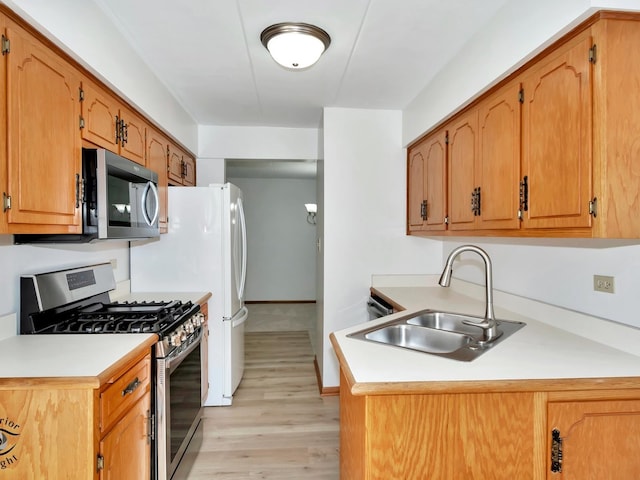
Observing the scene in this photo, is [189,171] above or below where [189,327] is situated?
above

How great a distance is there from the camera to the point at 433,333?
1897 millimetres

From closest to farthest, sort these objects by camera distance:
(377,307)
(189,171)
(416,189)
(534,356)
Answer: (534,356)
(377,307)
(416,189)
(189,171)

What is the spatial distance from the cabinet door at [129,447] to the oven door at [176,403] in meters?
0.08

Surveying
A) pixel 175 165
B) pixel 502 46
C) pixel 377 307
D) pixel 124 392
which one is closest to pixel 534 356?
pixel 502 46

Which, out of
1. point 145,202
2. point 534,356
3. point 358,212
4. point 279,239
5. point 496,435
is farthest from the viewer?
point 279,239

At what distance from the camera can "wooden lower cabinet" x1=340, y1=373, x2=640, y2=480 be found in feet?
4.08

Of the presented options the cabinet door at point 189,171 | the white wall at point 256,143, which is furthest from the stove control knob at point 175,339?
the white wall at point 256,143

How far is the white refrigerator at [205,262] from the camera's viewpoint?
9.68 ft

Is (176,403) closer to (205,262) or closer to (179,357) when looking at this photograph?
(179,357)

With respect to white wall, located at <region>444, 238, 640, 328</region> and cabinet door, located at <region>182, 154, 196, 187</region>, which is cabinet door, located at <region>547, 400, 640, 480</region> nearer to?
white wall, located at <region>444, 238, 640, 328</region>

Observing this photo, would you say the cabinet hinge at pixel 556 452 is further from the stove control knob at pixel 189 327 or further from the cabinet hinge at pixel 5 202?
the cabinet hinge at pixel 5 202

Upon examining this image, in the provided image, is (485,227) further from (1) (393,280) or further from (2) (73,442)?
(2) (73,442)

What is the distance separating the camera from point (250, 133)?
12.3ft

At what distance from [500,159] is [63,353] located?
7.04ft
